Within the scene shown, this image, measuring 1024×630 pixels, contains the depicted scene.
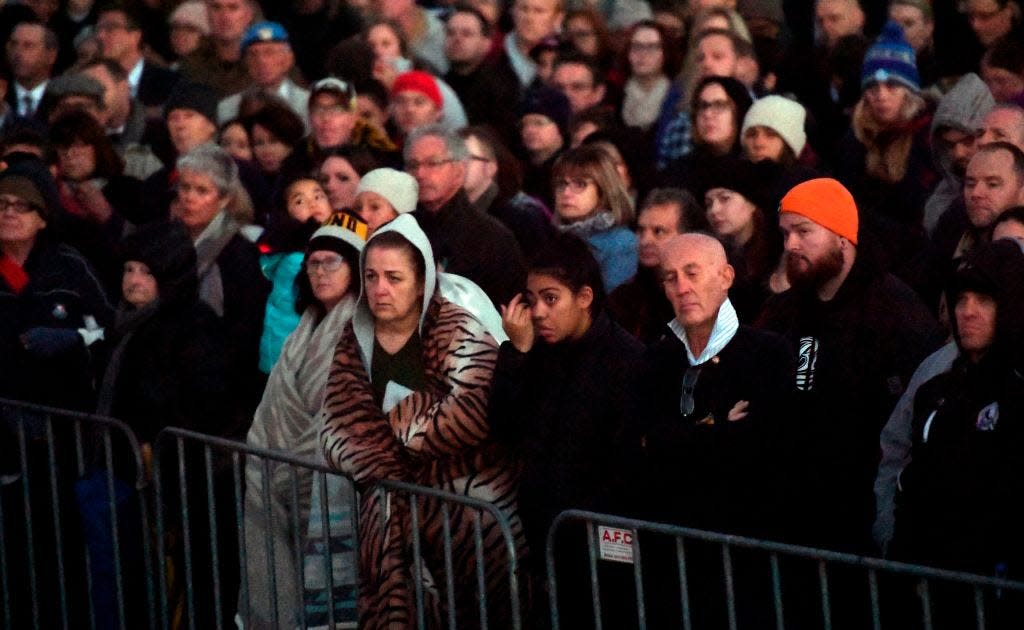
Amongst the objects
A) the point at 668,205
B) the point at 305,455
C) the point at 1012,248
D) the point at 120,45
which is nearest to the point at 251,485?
the point at 305,455

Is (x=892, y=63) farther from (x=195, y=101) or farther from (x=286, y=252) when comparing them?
(x=195, y=101)

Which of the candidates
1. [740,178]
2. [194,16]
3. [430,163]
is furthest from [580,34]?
[740,178]

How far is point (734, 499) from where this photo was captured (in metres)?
6.45

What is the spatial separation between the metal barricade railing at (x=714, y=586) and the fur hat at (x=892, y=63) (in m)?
4.18

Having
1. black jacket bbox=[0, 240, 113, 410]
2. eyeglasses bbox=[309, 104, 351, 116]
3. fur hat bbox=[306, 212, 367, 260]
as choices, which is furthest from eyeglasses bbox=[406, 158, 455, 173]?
eyeglasses bbox=[309, 104, 351, 116]

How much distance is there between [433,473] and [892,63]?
4.32 m

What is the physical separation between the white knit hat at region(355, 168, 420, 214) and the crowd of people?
2 cm

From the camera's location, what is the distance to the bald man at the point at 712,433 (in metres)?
6.41

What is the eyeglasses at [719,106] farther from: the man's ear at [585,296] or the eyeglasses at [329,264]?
the man's ear at [585,296]

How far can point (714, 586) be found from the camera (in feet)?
20.6

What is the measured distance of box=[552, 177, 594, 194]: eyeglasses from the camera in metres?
9.39

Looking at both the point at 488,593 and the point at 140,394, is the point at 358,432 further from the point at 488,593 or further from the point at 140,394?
the point at 140,394

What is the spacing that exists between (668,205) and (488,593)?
209cm

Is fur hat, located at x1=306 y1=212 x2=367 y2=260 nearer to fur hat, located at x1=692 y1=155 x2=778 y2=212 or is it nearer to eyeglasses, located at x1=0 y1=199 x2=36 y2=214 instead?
fur hat, located at x1=692 y1=155 x2=778 y2=212
